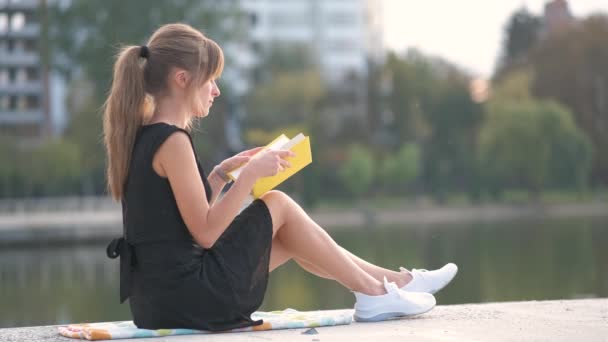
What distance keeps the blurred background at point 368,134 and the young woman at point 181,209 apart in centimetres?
1580

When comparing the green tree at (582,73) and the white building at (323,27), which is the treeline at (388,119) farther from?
the white building at (323,27)

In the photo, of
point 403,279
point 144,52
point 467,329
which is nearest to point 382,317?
point 403,279

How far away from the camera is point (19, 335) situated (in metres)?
3.80

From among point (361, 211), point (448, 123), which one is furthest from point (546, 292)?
point (448, 123)

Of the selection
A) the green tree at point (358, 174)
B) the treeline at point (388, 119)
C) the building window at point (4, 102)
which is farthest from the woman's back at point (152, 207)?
the building window at point (4, 102)

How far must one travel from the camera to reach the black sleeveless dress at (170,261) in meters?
3.55

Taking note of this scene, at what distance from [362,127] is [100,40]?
12170 mm

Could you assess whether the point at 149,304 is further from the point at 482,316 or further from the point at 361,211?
the point at 361,211

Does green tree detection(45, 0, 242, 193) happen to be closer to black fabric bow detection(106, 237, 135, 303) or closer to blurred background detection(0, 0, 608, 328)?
blurred background detection(0, 0, 608, 328)

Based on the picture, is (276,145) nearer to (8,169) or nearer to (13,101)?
(8,169)

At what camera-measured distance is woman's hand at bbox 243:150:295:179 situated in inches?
139

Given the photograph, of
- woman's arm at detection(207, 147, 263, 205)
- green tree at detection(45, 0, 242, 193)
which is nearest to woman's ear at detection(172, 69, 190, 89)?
woman's arm at detection(207, 147, 263, 205)

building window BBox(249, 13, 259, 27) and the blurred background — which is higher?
building window BBox(249, 13, 259, 27)

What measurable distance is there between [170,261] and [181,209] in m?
0.17
